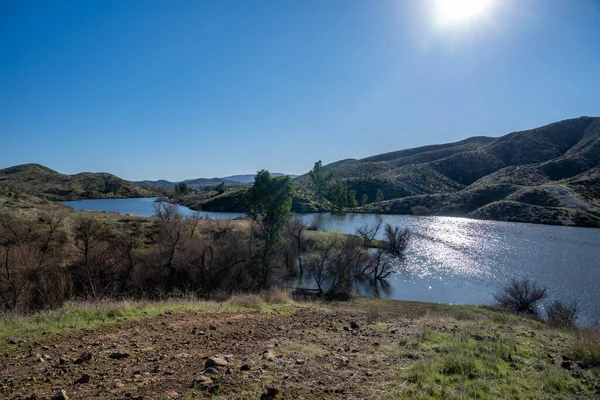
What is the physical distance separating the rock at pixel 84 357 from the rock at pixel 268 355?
2.87 metres

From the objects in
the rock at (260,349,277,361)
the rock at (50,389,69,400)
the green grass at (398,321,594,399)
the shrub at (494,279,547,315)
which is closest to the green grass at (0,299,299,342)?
the rock at (50,389,69,400)

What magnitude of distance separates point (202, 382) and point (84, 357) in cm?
235

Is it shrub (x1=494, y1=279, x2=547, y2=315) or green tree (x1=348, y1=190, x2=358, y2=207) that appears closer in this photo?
shrub (x1=494, y1=279, x2=547, y2=315)

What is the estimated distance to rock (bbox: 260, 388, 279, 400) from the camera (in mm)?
4129

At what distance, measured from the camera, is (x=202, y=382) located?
14.3 feet

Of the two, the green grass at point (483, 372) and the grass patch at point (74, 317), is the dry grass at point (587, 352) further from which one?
the grass patch at point (74, 317)

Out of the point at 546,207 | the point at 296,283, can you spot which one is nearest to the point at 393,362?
the point at 296,283

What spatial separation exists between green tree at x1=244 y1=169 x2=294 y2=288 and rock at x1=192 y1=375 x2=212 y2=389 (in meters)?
24.9

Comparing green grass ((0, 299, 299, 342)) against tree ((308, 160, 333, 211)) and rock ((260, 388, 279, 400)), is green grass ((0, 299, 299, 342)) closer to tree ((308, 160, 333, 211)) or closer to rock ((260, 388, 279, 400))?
rock ((260, 388, 279, 400))

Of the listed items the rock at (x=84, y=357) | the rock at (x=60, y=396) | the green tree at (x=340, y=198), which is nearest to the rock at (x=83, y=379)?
the rock at (x=60, y=396)

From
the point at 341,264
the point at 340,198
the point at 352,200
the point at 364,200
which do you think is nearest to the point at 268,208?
the point at 341,264

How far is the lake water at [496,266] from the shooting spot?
31359 millimetres

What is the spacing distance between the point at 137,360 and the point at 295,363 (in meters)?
2.71

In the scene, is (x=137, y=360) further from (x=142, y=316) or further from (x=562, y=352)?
(x=562, y=352)
